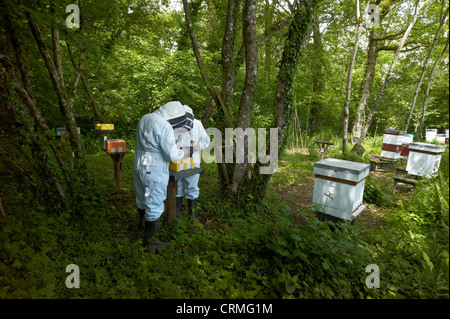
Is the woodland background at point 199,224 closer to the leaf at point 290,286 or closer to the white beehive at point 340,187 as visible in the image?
the leaf at point 290,286

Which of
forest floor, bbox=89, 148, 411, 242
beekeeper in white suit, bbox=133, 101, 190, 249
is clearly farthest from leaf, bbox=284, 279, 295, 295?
beekeeper in white suit, bbox=133, 101, 190, 249

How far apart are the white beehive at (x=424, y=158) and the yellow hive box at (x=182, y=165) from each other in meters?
5.30

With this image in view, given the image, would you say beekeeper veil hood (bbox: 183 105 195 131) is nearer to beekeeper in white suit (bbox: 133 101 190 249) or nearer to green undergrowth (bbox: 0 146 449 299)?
beekeeper in white suit (bbox: 133 101 190 249)

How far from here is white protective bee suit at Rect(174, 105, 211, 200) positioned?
11.2 feet

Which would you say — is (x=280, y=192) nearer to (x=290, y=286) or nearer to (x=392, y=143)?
(x=290, y=286)

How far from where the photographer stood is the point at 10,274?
1.94 m

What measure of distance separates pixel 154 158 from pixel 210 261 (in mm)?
1396

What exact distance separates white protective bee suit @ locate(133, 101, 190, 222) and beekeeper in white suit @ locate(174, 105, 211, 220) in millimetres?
249

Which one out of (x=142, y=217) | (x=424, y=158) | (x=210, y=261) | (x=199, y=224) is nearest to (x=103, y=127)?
(x=142, y=217)

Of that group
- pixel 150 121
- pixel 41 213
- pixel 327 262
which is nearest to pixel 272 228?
pixel 327 262

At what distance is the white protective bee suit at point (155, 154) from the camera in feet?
9.79

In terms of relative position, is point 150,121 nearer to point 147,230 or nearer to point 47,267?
point 147,230

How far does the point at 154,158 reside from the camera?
3.02 meters
